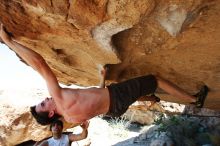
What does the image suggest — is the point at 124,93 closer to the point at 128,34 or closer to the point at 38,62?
the point at 128,34

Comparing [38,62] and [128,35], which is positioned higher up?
[128,35]

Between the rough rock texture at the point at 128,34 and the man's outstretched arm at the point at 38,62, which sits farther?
the man's outstretched arm at the point at 38,62

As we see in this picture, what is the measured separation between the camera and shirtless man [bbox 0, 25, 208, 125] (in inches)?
133

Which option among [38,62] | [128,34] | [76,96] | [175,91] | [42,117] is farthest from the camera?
[175,91]

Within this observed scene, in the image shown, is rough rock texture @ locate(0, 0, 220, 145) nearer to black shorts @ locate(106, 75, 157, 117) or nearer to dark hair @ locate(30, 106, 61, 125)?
black shorts @ locate(106, 75, 157, 117)

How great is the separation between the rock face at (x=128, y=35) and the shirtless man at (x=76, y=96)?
38 cm

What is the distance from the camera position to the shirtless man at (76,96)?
11.1 feet

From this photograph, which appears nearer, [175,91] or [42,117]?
[42,117]

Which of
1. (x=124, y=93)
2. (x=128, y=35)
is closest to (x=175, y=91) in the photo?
(x=124, y=93)

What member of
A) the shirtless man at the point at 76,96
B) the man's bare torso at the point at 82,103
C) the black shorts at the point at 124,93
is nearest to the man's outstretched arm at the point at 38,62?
the shirtless man at the point at 76,96

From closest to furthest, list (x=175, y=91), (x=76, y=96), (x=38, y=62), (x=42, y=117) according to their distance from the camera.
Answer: (x=38, y=62)
(x=76, y=96)
(x=42, y=117)
(x=175, y=91)

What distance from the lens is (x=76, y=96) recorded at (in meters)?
3.49

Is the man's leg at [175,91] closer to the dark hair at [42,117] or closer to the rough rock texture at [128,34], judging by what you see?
the rough rock texture at [128,34]

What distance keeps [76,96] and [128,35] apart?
0.90m
